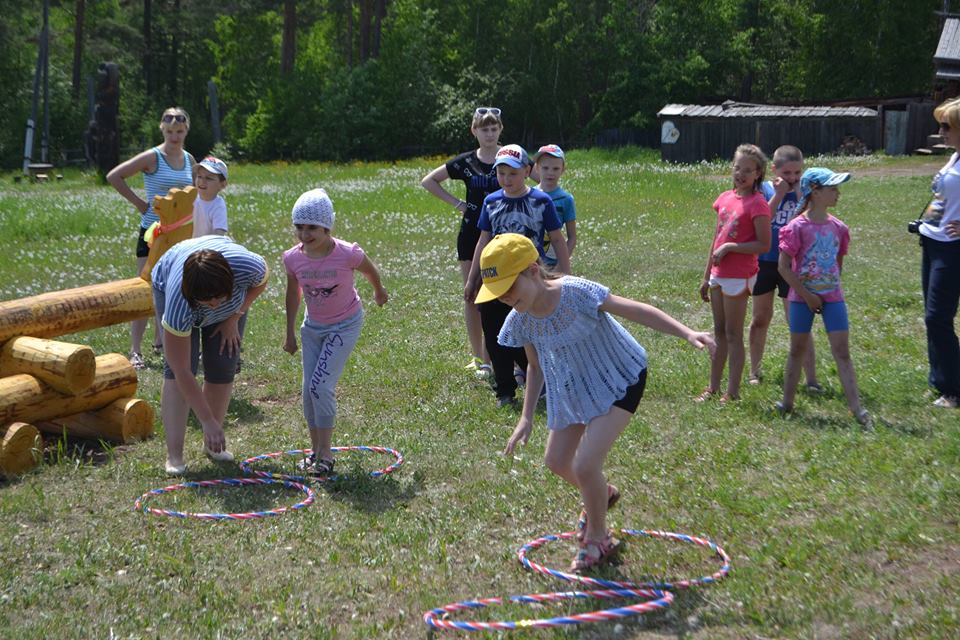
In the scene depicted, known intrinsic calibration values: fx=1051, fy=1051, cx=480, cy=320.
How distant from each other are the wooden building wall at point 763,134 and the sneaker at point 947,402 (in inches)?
1290

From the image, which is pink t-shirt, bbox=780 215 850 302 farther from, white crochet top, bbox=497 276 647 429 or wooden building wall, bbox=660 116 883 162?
wooden building wall, bbox=660 116 883 162

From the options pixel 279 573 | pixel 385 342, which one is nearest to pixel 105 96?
pixel 385 342

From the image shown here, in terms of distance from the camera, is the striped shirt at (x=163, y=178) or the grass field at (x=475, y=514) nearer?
the grass field at (x=475, y=514)

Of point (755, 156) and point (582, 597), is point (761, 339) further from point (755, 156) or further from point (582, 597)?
point (582, 597)

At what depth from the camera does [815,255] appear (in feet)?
24.4

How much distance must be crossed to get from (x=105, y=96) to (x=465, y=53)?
3295 centimetres

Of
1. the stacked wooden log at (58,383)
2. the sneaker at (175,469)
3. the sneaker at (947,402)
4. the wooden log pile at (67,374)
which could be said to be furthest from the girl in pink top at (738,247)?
the stacked wooden log at (58,383)

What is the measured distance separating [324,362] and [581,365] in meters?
2.16

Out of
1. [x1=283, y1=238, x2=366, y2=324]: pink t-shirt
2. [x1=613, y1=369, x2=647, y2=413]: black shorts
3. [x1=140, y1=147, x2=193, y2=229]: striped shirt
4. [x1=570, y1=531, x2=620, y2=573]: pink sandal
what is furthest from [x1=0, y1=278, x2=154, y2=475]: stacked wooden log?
[x1=613, y1=369, x2=647, y2=413]: black shorts

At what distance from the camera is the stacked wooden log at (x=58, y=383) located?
7.00 metres

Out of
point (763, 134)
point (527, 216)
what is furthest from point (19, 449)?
point (763, 134)

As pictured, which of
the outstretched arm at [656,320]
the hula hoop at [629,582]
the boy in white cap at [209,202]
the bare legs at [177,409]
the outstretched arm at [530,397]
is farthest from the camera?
the boy in white cap at [209,202]

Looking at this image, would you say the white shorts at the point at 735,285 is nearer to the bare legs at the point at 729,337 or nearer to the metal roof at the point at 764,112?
the bare legs at the point at 729,337

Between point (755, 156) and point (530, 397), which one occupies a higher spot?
point (755, 156)
